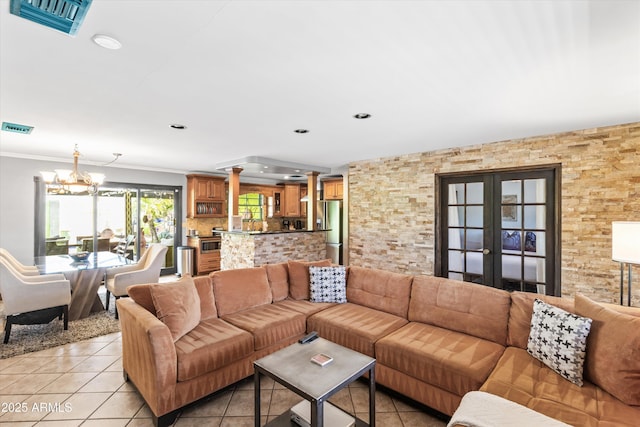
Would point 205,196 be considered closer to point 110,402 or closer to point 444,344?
point 110,402

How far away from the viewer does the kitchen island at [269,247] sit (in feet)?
16.8

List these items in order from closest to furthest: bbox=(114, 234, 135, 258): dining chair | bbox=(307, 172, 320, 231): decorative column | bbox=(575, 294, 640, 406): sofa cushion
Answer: bbox=(575, 294, 640, 406): sofa cushion
bbox=(114, 234, 135, 258): dining chair
bbox=(307, 172, 320, 231): decorative column

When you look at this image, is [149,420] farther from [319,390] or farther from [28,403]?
[319,390]

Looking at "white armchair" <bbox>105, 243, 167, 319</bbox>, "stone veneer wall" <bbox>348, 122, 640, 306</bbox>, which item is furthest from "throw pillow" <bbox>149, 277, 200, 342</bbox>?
"stone veneer wall" <bbox>348, 122, 640, 306</bbox>

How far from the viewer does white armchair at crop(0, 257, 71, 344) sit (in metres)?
3.27

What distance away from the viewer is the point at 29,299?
11.1 ft

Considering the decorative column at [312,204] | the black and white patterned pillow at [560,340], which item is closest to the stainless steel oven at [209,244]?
the decorative column at [312,204]

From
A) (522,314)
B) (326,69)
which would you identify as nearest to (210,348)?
(326,69)

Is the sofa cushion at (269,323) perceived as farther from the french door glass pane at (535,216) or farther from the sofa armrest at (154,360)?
the french door glass pane at (535,216)

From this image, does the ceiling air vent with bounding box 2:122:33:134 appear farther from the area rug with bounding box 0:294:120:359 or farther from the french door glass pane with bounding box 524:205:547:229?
the french door glass pane with bounding box 524:205:547:229

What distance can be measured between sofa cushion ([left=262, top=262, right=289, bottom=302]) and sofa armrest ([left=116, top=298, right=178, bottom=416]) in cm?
138

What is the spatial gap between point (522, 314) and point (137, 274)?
15.1 ft

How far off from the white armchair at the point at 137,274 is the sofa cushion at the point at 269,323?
212 cm

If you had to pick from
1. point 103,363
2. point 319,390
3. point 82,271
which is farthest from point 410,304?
point 82,271
